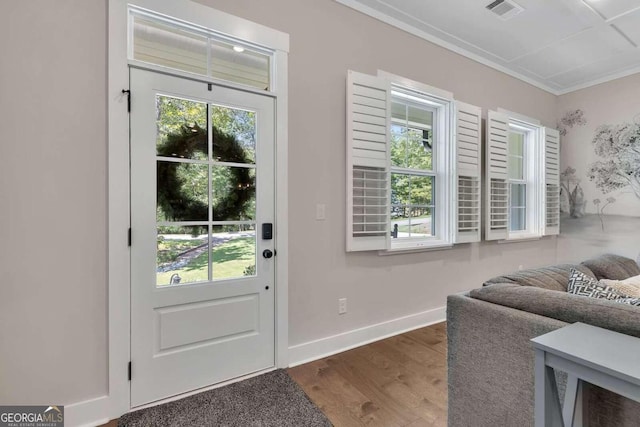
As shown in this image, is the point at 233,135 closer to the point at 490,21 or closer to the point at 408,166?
the point at 408,166

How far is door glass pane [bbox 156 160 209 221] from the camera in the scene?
1.85 meters

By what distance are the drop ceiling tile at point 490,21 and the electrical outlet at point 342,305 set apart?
2553 millimetres

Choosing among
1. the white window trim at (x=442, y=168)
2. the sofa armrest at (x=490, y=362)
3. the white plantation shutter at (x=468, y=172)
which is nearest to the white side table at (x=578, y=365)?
the sofa armrest at (x=490, y=362)

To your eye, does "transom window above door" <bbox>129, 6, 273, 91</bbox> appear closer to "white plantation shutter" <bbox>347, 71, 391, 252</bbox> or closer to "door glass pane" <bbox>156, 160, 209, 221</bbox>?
"door glass pane" <bbox>156, 160, 209, 221</bbox>

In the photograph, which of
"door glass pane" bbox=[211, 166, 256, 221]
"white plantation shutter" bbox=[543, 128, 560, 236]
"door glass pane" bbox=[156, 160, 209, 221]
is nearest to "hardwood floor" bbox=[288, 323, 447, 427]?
"door glass pane" bbox=[211, 166, 256, 221]

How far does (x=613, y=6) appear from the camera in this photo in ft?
8.57

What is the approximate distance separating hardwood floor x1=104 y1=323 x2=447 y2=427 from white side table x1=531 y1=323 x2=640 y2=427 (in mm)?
851

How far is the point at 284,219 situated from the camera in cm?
220

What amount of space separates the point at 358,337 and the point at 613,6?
12.0ft

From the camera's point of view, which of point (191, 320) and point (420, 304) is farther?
point (420, 304)
